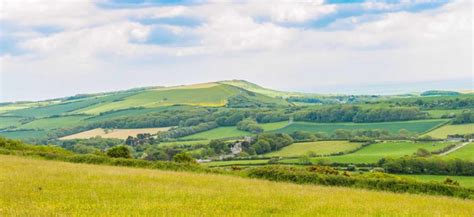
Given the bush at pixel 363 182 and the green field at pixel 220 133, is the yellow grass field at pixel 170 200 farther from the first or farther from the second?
the green field at pixel 220 133

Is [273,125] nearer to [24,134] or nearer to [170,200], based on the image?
[24,134]

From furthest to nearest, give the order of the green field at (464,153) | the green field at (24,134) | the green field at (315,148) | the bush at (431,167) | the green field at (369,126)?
the green field at (24,134), the green field at (369,126), the green field at (315,148), the green field at (464,153), the bush at (431,167)

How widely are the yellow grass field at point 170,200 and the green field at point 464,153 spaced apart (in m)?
63.2

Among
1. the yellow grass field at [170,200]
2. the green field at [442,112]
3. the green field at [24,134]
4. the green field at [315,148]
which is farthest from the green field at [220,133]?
the yellow grass field at [170,200]

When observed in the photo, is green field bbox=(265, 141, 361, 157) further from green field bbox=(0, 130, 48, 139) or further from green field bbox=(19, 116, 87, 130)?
green field bbox=(19, 116, 87, 130)

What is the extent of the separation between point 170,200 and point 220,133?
439 ft

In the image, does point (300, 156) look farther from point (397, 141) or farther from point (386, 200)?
point (386, 200)

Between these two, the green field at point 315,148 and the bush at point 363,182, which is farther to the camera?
the green field at point 315,148

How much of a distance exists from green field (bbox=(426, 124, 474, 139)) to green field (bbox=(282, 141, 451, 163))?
56.0 ft

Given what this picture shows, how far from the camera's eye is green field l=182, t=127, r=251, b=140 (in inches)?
5657

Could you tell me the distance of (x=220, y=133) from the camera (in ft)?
497

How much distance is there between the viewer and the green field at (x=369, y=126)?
132 metres

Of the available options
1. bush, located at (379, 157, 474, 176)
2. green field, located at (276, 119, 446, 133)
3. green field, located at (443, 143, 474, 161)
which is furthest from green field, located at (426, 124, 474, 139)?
bush, located at (379, 157, 474, 176)

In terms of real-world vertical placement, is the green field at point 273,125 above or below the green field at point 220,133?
above
